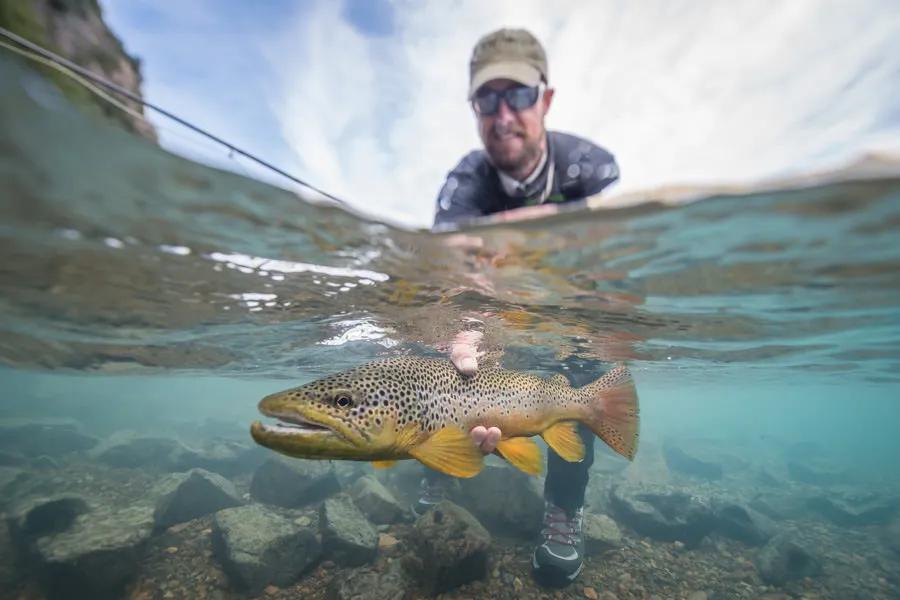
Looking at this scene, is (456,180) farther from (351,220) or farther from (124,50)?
(124,50)

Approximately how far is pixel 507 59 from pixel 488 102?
17.6 inches

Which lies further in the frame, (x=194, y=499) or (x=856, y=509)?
(x=856, y=509)

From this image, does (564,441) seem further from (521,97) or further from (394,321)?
(394,321)

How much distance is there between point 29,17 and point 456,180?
410 cm

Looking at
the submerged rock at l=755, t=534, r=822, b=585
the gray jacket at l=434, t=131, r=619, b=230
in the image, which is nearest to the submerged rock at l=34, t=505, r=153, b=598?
the gray jacket at l=434, t=131, r=619, b=230

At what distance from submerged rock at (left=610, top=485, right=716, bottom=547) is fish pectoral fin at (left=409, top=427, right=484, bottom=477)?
1155 centimetres

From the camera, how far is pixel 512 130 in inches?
166

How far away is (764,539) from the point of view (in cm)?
1329

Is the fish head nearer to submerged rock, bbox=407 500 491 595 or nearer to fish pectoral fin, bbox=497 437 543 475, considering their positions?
fish pectoral fin, bbox=497 437 543 475

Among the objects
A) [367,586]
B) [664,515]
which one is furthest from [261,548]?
[664,515]

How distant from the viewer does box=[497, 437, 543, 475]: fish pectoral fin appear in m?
4.58

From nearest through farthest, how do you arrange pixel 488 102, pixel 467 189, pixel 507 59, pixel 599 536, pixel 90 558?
pixel 507 59 < pixel 488 102 < pixel 467 189 < pixel 90 558 < pixel 599 536

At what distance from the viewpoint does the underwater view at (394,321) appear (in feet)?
17.9

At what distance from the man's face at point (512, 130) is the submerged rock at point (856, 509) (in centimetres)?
2493
